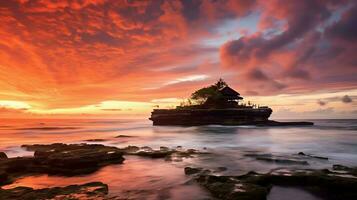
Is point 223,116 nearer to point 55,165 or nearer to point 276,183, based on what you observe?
point 55,165

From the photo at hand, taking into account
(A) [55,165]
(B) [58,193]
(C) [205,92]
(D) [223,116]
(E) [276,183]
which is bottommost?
(B) [58,193]

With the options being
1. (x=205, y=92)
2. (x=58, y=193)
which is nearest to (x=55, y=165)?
(x=58, y=193)

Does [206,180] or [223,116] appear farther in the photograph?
[223,116]

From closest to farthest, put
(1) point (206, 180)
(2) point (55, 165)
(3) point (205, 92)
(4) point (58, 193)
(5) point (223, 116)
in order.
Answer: (4) point (58, 193), (1) point (206, 180), (2) point (55, 165), (5) point (223, 116), (3) point (205, 92)

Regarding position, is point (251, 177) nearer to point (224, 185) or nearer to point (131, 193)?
point (224, 185)

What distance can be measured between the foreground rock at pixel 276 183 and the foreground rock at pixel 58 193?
13.6ft

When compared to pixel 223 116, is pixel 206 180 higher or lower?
lower

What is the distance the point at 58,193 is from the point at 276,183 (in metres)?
8.38

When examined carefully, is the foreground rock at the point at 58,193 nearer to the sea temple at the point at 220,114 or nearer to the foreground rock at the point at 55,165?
the foreground rock at the point at 55,165

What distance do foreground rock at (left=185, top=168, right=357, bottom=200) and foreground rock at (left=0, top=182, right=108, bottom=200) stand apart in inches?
163

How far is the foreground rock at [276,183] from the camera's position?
9233 millimetres

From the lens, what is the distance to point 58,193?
9.45 m

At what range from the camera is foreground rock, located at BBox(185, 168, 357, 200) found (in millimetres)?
9233

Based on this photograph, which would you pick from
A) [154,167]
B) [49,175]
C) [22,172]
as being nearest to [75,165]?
[49,175]
